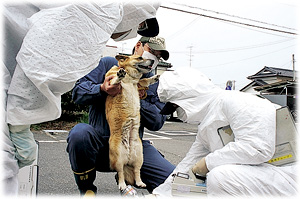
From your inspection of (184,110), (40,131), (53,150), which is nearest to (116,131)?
(184,110)

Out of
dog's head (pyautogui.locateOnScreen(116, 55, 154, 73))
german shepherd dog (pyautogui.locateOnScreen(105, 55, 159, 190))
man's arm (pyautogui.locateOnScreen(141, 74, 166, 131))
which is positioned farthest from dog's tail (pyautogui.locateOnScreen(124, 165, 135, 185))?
dog's head (pyautogui.locateOnScreen(116, 55, 154, 73))

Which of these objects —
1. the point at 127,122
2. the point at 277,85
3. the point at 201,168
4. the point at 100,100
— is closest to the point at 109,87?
the point at 100,100

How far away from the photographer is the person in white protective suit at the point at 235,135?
181 cm

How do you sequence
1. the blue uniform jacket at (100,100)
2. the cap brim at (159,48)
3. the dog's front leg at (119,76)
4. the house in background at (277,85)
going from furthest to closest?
1. the house in background at (277,85)
2. the cap brim at (159,48)
3. the blue uniform jacket at (100,100)
4. the dog's front leg at (119,76)

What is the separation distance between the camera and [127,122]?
2463mm

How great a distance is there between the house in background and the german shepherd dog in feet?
22.0

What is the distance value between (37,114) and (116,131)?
1.16 m

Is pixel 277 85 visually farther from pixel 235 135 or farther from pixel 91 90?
pixel 91 90

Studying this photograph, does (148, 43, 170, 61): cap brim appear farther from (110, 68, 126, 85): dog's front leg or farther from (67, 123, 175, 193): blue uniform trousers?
(67, 123, 175, 193): blue uniform trousers

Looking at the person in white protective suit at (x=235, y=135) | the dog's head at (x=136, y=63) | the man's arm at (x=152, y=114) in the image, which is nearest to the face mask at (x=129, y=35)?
the person in white protective suit at (x=235, y=135)

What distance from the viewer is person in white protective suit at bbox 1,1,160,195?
1234mm

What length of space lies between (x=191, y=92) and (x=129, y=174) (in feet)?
3.24

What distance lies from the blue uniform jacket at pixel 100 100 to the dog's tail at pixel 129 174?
361 mm

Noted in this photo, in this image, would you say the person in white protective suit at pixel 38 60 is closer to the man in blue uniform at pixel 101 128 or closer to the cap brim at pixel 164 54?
the man in blue uniform at pixel 101 128
